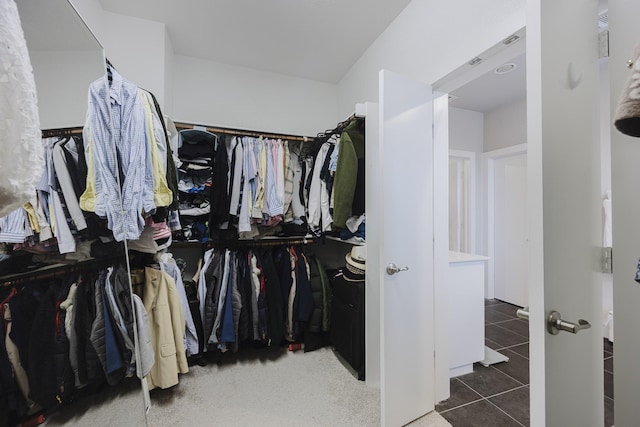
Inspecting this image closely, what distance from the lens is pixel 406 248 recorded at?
4.99 ft

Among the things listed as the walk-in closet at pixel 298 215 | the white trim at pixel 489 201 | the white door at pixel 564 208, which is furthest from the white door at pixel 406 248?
the white trim at pixel 489 201

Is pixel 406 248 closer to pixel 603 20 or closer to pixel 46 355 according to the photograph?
pixel 603 20

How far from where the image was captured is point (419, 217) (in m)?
1.59

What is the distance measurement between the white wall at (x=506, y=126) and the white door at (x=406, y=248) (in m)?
2.38

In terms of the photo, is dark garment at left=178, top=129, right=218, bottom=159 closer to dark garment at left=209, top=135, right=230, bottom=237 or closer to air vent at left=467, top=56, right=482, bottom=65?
dark garment at left=209, top=135, right=230, bottom=237

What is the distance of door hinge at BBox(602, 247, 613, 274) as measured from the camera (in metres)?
0.92

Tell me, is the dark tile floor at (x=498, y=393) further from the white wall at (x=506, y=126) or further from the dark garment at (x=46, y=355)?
the white wall at (x=506, y=126)

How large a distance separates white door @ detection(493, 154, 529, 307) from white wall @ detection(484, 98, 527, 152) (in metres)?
0.25

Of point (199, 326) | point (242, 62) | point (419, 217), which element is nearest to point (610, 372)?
point (419, 217)

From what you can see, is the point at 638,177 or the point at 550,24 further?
the point at 638,177

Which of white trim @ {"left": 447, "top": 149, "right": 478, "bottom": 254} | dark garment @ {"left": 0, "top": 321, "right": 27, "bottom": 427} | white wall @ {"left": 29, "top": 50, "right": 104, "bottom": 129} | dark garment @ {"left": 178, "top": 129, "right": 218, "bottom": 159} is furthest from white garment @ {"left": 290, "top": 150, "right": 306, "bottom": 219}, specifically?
white trim @ {"left": 447, "top": 149, "right": 478, "bottom": 254}

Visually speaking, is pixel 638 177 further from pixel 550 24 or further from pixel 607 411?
pixel 607 411

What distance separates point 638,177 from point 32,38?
1936 millimetres

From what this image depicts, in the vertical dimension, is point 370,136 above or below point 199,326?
above
